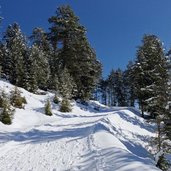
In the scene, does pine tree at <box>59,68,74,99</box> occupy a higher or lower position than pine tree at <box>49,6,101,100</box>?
lower

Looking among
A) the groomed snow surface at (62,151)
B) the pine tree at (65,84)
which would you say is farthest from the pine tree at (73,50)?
the groomed snow surface at (62,151)

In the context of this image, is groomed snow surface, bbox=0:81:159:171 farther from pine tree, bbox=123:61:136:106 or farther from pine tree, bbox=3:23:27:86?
pine tree, bbox=123:61:136:106

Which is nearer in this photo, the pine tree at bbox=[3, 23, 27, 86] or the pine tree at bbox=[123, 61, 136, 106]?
the pine tree at bbox=[3, 23, 27, 86]

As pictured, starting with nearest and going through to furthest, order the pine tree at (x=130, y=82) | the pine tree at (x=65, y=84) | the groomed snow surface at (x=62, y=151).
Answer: the groomed snow surface at (x=62, y=151)
the pine tree at (x=65, y=84)
the pine tree at (x=130, y=82)

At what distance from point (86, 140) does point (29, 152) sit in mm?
3537

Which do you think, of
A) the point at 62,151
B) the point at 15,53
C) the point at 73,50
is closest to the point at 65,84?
the point at 15,53

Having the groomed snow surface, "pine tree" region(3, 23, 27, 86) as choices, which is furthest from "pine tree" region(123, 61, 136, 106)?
the groomed snow surface

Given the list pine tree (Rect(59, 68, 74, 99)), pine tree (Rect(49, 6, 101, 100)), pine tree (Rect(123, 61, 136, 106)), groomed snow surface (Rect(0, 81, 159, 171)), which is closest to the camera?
groomed snow surface (Rect(0, 81, 159, 171))

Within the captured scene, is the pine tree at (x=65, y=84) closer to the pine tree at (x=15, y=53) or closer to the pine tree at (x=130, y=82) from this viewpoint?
the pine tree at (x=15, y=53)

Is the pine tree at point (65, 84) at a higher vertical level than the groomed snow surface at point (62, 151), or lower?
higher

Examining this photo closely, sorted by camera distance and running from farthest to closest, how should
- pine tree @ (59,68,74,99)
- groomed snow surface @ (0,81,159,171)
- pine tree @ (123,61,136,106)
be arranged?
pine tree @ (123,61,136,106), pine tree @ (59,68,74,99), groomed snow surface @ (0,81,159,171)

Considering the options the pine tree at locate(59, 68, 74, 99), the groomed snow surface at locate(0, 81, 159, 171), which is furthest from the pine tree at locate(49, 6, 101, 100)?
the groomed snow surface at locate(0, 81, 159, 171)

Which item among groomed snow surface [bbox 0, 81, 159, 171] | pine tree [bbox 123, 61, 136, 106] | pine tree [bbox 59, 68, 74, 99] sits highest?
pine tree [bbox 123, 61, 136, 106]

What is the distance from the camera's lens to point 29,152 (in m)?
14.0
